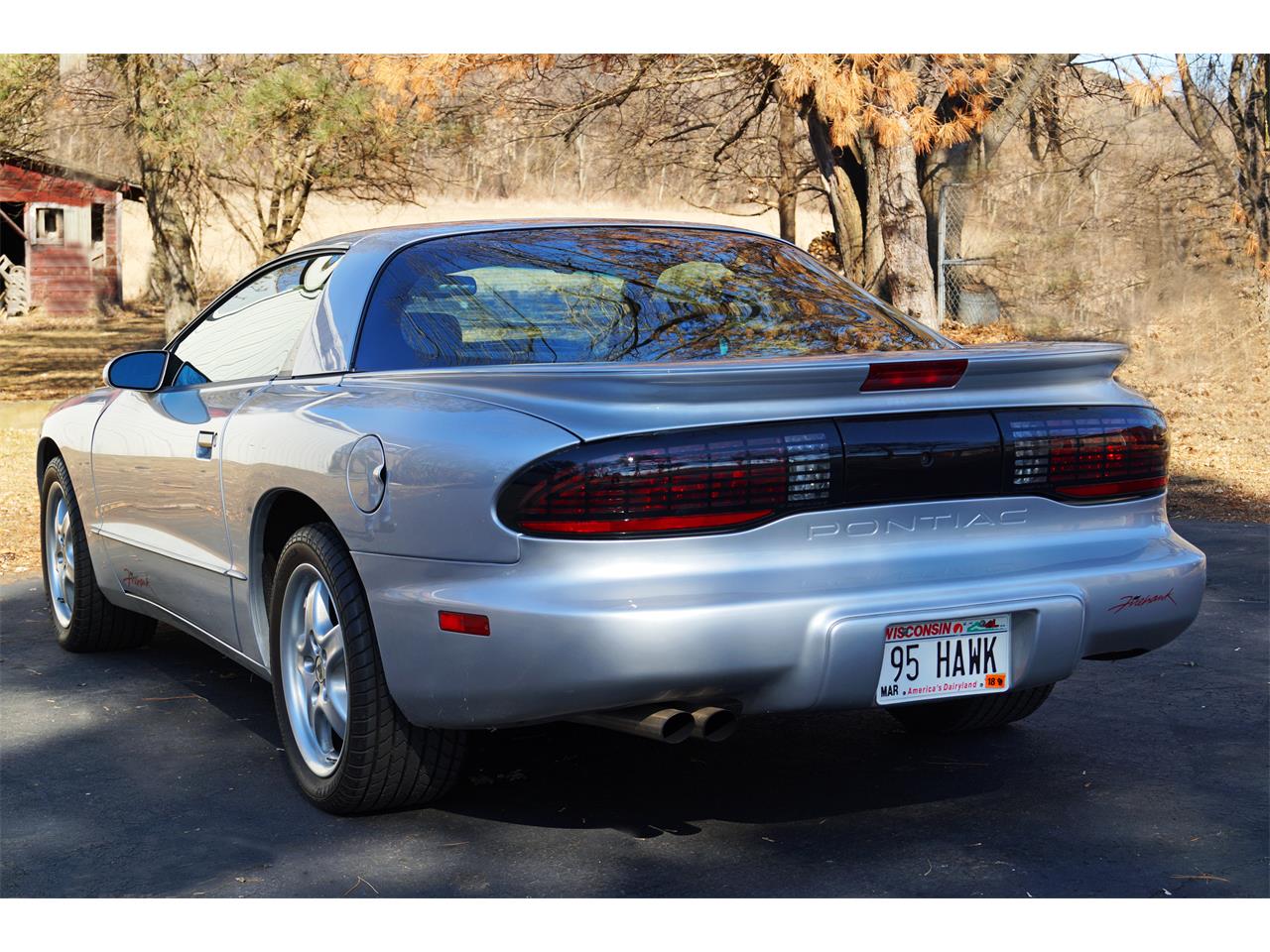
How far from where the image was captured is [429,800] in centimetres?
399

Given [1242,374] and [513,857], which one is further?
[1242,374]

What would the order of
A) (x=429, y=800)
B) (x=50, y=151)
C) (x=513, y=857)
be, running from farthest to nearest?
(x=50, y=151) < (x=429, y=800) < (x=513, y=857)

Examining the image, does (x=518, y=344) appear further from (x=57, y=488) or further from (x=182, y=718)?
(x=57, y=488)

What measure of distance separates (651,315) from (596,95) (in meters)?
11.3

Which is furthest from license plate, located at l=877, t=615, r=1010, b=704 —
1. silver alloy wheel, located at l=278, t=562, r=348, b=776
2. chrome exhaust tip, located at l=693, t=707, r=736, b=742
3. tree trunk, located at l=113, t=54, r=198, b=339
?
tree trunk, located at l=113, t=54, r=198, b=339

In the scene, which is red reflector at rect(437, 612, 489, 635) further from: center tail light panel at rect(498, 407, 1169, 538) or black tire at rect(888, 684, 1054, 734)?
black tire at rect(888, 684, 1054, 734)

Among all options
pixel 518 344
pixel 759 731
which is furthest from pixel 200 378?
pixel 759 731

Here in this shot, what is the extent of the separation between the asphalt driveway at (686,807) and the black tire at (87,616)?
0.47m

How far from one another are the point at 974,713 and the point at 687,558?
1.81m

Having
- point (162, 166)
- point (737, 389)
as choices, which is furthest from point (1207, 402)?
point (737, 389)

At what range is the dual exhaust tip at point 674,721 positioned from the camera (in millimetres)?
3438

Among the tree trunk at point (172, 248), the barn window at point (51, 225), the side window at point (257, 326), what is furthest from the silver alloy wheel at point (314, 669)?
the barn window at point (51, 225)

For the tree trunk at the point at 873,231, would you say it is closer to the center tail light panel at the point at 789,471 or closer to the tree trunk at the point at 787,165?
the tree trunk at the point at 787,165

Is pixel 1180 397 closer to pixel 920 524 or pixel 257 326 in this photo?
pixel 257 326
